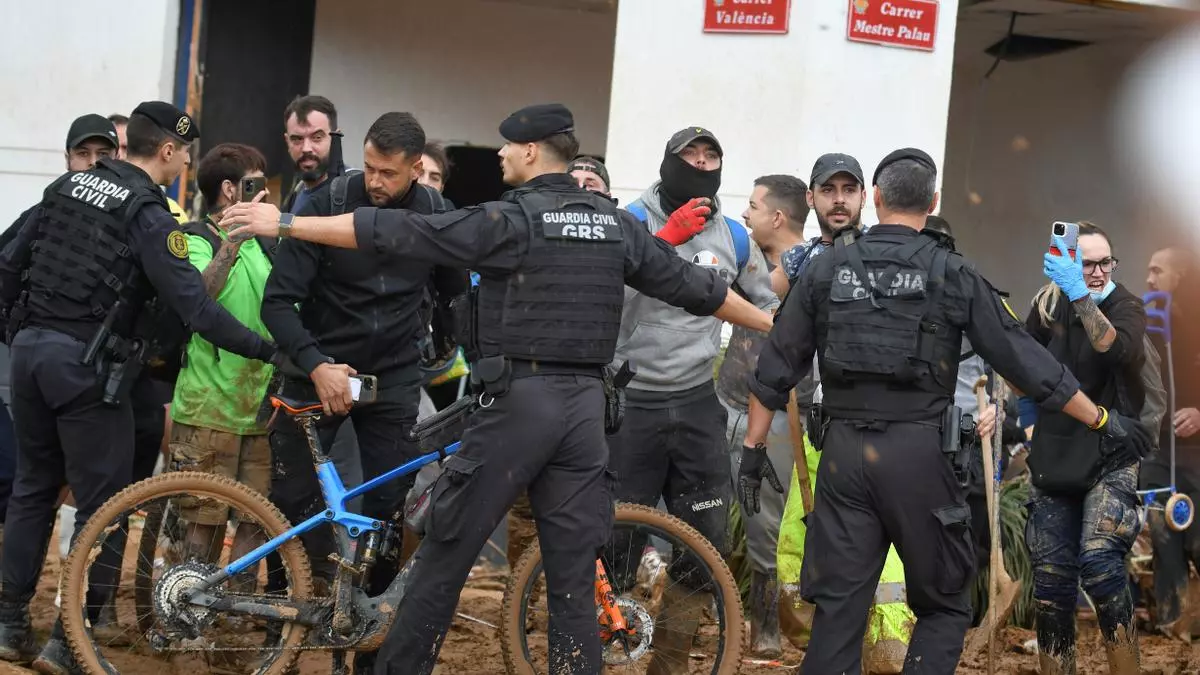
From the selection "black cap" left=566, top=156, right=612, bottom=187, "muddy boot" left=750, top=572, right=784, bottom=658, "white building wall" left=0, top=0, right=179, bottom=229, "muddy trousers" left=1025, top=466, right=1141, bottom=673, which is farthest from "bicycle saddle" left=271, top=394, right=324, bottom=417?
"white building wall" left=0, top=0, right=179, bottom=229

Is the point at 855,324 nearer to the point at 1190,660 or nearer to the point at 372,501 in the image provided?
the point at 372,501

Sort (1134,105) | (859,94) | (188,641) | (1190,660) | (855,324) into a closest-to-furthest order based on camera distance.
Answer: (855,324) → (188,641) → (1190,660) → (859,94) → (1134,105)

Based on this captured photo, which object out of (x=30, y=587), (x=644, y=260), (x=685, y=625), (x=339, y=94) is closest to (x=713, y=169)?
(x=644, y=260)

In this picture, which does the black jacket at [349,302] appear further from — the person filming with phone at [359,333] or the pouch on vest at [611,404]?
the pouch on vest at [611,404]

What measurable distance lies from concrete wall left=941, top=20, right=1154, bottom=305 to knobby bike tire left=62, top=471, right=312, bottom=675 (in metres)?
7.53

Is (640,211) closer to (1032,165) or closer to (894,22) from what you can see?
(894,22)

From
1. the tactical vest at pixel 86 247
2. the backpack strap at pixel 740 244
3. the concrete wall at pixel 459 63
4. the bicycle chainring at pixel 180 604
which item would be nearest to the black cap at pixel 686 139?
the backpack strap at pixel 740 244

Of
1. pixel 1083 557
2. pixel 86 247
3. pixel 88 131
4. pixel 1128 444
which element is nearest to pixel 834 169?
pixel 1128 444

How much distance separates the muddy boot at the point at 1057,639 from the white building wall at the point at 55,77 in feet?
18.7

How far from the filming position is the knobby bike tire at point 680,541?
523 centimetres

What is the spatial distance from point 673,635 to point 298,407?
65.0 inches

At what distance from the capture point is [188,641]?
17.4 feet

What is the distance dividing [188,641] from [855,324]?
2644mm

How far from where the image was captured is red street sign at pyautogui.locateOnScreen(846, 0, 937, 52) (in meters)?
8.26
